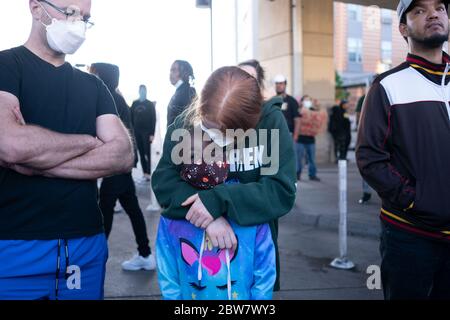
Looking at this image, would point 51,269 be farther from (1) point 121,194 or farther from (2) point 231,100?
(1) point 121,194

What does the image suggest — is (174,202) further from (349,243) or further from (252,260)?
(349,243)

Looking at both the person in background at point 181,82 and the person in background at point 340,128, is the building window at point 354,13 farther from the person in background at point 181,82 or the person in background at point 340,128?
the person in background at point 181,82

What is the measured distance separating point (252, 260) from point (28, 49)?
134 cm

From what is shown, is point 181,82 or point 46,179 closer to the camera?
point 46,179

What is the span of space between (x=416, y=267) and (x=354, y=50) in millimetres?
49345

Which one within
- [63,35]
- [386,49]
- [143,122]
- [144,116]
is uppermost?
[386,49]

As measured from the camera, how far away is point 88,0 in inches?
91.9

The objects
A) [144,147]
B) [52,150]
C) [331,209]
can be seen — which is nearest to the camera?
[52,150]

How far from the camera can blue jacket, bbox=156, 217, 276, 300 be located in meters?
2.11

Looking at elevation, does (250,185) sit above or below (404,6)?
below

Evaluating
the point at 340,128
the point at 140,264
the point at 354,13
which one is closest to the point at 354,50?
the point at 354,13

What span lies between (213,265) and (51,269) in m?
0.69

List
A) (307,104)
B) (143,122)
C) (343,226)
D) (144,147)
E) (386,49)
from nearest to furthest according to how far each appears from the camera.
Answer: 1. (343,226)
2. (143,122)
3. (144,147)
4. (307,104)
5. (386,49)

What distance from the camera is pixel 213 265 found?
212 cm
